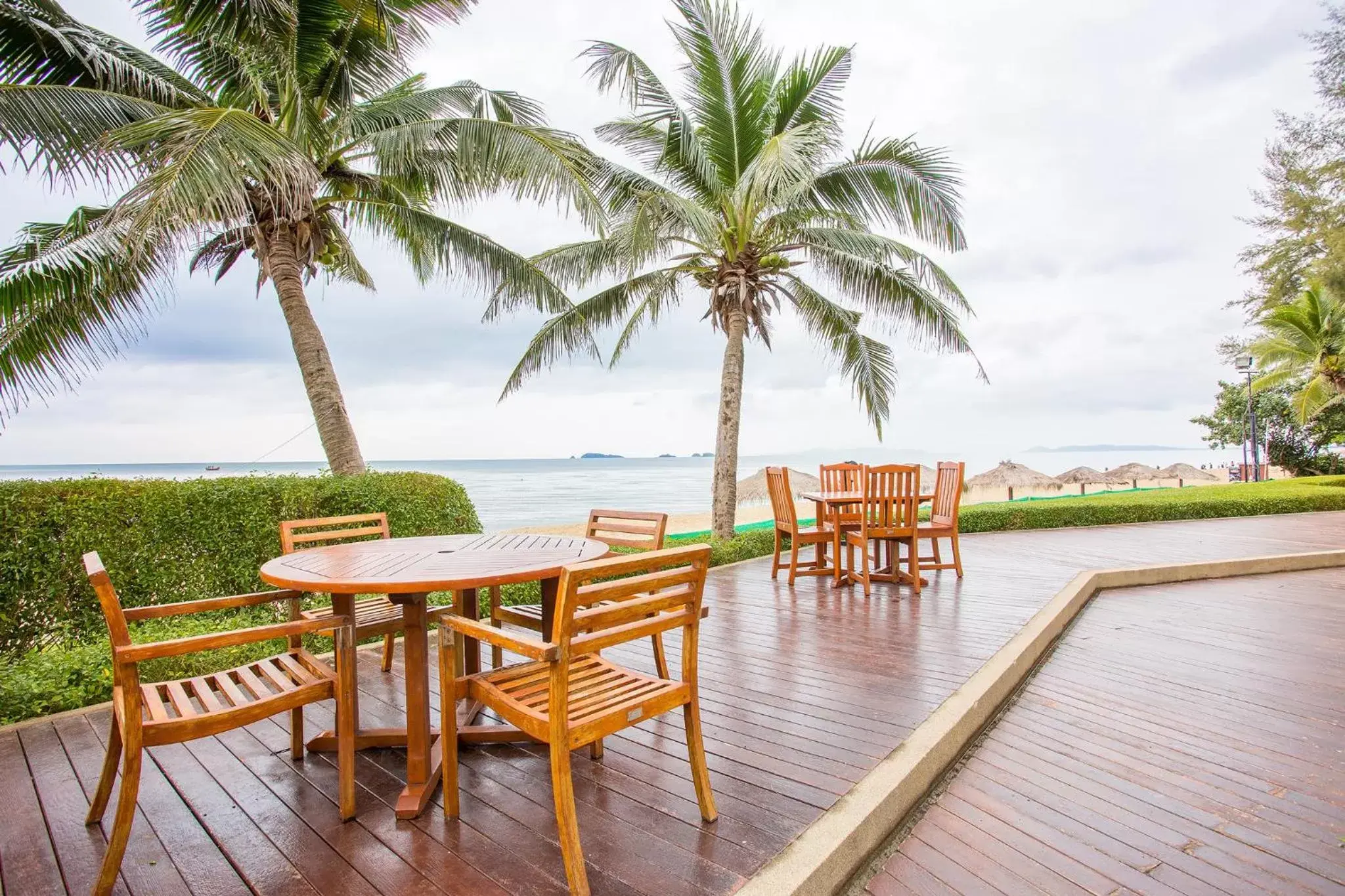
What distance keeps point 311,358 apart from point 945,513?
20.6ft

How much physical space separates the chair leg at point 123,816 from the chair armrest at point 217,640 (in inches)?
7.4

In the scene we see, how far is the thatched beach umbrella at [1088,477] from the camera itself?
21636 millimetres

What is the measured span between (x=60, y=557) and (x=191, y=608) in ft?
8.48

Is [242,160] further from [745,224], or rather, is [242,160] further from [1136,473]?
[1136,473]

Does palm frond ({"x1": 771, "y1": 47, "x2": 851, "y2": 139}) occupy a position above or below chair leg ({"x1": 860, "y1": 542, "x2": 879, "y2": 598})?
above

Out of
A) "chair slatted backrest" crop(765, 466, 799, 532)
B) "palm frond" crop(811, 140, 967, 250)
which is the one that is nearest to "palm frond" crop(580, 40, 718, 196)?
"palm frond" crop(811, 140, 967, 250)

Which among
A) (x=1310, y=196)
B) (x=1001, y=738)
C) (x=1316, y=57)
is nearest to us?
(x=1001, y=738)

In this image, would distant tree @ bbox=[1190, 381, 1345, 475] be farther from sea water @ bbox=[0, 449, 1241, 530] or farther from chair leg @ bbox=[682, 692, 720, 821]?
chair leg @ bbox=[682, 692, 720, 821]

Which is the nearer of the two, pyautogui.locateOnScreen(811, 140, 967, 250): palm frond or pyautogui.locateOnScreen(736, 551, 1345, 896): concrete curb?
pyautogui.locateOnScreen(736, 551, 1345, 896): concrete curb

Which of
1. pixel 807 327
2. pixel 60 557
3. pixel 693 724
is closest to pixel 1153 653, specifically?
pixel 693 724

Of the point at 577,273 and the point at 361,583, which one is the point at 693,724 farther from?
the point at 577,273

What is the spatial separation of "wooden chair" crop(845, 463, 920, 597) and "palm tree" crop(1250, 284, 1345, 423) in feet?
56.6

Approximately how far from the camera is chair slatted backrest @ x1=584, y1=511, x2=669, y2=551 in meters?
3.21

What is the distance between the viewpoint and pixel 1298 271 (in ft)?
68.6
